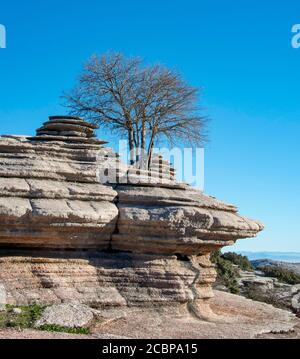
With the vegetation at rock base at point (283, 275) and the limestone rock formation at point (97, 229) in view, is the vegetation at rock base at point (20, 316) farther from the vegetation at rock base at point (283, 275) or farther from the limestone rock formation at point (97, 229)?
the vegetation at rock base at point (283, 275)

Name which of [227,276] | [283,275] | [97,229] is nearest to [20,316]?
[97,229]

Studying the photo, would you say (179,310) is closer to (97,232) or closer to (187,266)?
(187,266)

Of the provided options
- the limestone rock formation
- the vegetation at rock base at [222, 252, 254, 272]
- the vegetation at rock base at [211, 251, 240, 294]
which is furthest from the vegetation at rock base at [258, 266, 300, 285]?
the limestone rock formation

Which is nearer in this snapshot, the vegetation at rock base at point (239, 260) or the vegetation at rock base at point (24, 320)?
the vegetation at rock base at point (24, 320)

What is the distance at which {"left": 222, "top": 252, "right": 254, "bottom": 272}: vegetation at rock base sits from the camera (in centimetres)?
4322

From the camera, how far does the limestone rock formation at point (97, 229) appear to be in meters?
14.9

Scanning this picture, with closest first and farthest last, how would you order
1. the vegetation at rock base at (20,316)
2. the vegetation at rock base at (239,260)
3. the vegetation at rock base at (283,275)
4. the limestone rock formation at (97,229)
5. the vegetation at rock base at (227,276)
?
the vegetation at rock base at (20,316), the limestone rock formation at (97,229), the vegetation at rock base at (227,276), the vegetation at rock base at (283,275), the vegetation at rock base at (239,260)

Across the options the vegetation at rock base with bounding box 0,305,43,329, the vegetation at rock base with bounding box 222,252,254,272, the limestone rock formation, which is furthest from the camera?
the vegetation at rock base with bounding box 222,252,254,272

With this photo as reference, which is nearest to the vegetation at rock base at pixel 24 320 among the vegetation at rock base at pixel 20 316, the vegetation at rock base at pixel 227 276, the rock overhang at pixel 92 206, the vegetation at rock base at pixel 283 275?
the vegetation at rock base at pixel 20 316

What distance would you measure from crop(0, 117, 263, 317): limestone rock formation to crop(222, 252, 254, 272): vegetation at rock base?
26122 mm

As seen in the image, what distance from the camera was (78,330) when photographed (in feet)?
42.3

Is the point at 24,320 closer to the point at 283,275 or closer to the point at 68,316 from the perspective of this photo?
the point at 68,316

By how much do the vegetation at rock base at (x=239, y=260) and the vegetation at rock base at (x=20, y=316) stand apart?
98.0ft

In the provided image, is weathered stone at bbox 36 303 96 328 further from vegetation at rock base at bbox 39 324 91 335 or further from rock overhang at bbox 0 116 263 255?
→ rock overhang at bbox 0 116 263 255
